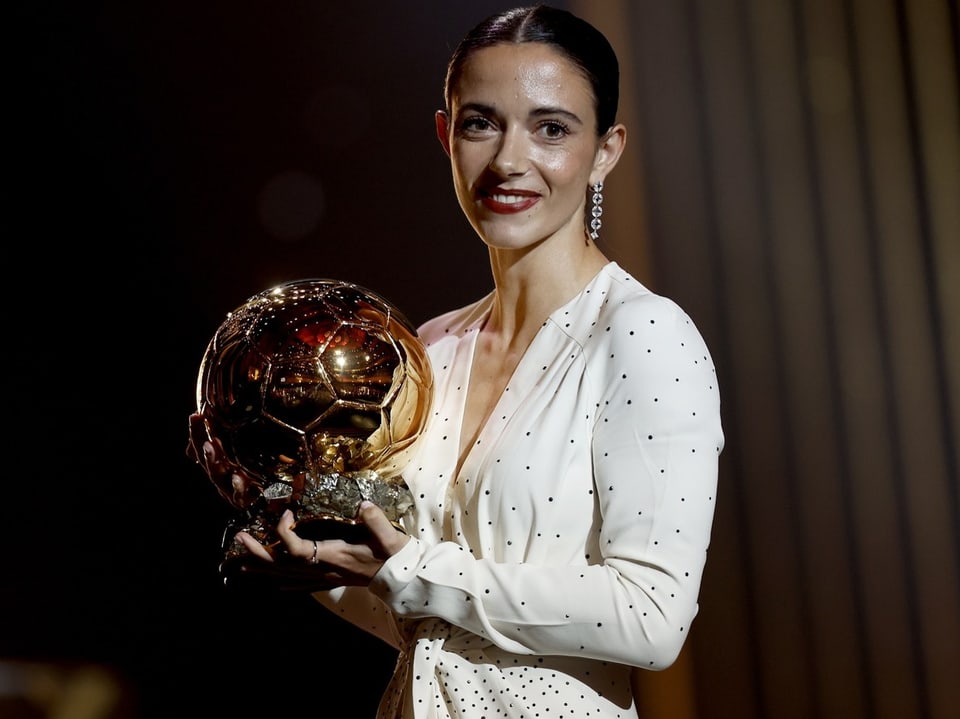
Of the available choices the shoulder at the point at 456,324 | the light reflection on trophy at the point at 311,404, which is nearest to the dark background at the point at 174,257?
the shoulder at the point at 456,324

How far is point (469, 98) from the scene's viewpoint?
117 centimetres

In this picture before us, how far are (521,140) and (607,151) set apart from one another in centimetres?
14

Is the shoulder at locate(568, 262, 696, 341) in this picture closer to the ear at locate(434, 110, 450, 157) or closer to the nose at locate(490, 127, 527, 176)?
the nose at locate(490, 127, 527, 176)

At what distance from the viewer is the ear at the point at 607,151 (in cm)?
123

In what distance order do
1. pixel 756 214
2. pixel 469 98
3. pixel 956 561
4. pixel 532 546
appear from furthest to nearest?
pixel 756 214 → pixel 956 561 → pixel 469 98 → pixel 532 546

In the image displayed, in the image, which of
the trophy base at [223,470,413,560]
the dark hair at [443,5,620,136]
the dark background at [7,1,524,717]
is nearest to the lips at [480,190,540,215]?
the dark hair at [443,5,620,136]

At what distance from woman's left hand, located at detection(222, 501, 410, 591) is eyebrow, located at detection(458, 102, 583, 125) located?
462 millimetres

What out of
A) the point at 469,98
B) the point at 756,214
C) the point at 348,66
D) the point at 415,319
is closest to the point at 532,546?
the point at 469,98

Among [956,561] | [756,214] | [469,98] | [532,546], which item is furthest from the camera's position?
[756,214]

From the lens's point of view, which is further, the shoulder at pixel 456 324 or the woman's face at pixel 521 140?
the shoulder at pixel 456 324

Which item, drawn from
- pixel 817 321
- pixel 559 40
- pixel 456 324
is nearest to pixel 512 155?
pixel 559 40

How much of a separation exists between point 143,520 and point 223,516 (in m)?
0.15

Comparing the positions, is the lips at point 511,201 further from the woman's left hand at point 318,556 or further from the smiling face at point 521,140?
the woman's left hand at point 318,556

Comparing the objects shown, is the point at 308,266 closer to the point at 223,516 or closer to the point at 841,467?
the point at 223,516
